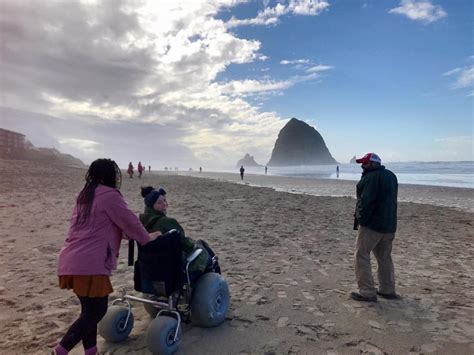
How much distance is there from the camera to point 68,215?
39.8 ft

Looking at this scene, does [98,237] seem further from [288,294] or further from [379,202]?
[379,202]

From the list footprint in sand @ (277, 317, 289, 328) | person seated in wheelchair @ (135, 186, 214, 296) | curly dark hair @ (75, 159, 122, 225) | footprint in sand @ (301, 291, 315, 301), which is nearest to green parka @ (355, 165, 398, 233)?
footprint in sand @ (301, 291, 315, 301)

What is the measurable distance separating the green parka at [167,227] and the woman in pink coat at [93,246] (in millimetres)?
687

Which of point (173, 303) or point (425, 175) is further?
point (425, 175)

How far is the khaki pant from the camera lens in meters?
5.39

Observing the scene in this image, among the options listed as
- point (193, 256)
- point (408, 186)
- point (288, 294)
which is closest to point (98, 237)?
point (193, 256)

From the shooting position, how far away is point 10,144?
67.3 meters

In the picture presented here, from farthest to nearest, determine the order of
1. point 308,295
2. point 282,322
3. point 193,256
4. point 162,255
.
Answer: point 308,295
point 282,322
point 193,256
point 162,255

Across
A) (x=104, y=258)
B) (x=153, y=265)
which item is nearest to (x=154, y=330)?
(x=153, y=265)

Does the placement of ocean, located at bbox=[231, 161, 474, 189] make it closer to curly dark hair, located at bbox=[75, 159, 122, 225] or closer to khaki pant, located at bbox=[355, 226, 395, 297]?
khaki pant, located at bbox=[355, 226, 395, 297]

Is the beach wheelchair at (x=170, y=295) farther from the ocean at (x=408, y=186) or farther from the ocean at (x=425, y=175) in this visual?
the ocean at (x=425, y=175)

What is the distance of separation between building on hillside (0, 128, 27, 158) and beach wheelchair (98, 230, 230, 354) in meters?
66.4

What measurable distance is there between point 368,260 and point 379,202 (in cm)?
93

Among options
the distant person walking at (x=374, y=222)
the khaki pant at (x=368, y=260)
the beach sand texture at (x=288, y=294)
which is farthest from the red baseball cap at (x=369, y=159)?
the beach sand texture at (x=288, y=294)
